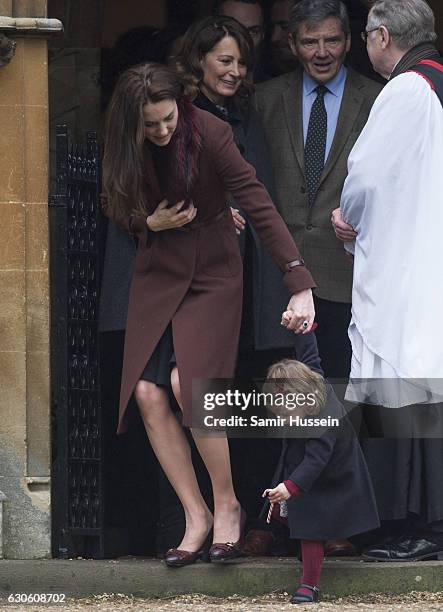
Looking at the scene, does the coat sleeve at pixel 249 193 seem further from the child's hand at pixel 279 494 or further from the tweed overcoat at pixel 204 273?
the child's hand at pixel 279 494

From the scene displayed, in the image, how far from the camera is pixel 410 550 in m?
7.71

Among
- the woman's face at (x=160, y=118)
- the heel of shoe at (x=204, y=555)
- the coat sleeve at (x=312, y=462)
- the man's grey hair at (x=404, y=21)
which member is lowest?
the heel of shoe at (x=204, y=555)

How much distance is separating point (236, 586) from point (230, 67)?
2035mm

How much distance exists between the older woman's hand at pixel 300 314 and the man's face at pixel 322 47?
1.19 meters

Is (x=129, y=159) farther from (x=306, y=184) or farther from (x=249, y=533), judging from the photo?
(x=249, y=533)

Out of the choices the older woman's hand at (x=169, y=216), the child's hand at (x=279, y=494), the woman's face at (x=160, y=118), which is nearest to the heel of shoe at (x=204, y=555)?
the child's hand at (x=279, y=494)

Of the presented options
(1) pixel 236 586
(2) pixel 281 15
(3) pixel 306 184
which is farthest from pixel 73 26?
(1) pixel 236 586

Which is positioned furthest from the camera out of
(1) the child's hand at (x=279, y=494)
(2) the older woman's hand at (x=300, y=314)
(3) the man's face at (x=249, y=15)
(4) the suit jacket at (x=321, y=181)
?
(3) the man's face at (x=249, y=15)

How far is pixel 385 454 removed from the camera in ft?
25.6

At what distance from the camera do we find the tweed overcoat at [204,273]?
745 cm

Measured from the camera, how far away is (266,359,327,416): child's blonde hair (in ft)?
24.2

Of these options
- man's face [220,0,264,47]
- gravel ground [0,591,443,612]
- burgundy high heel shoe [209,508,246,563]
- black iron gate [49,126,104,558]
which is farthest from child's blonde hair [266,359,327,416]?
man's face [220,0,264,47]

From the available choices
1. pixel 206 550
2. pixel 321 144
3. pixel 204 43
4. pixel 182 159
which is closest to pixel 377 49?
pixel 321 144

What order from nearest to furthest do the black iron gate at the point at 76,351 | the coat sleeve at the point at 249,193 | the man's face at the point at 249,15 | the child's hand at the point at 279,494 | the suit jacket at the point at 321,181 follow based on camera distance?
the child's hand at the point at 279,494, the coat sleeve at the point at 249,193, the black iron gate at the point at 76,351, the suit jacket at the point at 321,181, the man's face at the point at 249,15
